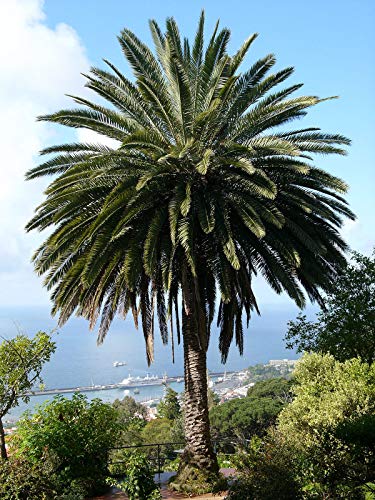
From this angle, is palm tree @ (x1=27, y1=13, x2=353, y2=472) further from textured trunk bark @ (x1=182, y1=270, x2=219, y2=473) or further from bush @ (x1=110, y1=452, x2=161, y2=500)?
bush @ (x1=110, y1=452, x2=161, y2=500)

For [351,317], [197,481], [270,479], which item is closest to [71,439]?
[197,481]

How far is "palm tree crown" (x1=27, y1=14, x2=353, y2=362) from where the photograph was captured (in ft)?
34.4

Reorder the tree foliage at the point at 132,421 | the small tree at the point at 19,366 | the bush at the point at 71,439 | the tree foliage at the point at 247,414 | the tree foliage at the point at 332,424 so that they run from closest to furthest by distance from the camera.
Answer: the tree foliage at the point at 332,424 < the bush at the point at 71,439 < the small tree at the point at 19,366 < the tree foliage at the point at 247,414 < the tree foliage at the point at 132,421

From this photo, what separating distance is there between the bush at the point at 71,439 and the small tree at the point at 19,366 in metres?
0.52

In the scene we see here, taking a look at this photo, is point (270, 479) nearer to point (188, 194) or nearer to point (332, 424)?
point (332, 424)

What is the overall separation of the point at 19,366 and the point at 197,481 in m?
4.66

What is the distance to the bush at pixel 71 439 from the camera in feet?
36.1

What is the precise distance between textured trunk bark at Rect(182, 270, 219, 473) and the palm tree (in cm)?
2

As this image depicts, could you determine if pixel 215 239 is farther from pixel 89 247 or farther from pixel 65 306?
pixel 65 306

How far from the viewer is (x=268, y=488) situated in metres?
8.41

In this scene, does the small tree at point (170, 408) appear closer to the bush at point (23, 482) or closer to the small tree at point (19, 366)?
the small tree at point (19, 366)

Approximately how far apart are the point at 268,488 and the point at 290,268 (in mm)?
4906

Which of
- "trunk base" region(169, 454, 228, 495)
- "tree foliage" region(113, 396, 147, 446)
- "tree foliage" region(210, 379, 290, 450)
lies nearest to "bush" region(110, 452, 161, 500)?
"trunk base" region(169, 454, 228, 495)

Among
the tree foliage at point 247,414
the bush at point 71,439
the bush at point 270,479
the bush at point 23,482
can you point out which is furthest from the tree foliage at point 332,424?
the tree foliage at point 247,414
